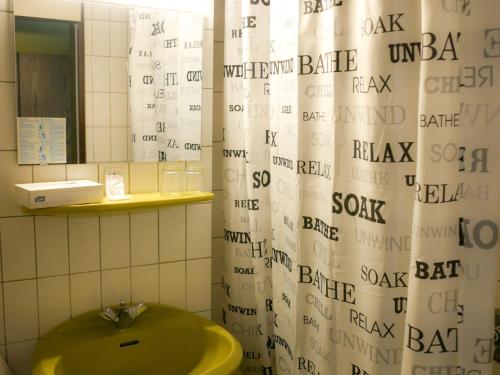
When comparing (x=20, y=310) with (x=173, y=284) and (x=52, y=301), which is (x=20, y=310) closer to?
(x=52, y=301)

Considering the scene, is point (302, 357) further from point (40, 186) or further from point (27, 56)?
point (27, 56)

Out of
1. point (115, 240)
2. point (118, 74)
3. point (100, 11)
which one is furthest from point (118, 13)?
point (115, 240)

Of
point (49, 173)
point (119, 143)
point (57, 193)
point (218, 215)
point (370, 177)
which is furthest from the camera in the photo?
point (218, 215)

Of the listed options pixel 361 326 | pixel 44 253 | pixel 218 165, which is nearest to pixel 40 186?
pixel 44 253

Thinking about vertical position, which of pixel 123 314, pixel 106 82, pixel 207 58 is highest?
pixel 207 58

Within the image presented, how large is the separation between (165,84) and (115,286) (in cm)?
70

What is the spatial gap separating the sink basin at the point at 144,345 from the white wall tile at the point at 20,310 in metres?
0.06

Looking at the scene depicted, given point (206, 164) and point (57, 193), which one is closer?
point (57, 193)

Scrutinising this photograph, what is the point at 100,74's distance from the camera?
1439 mm

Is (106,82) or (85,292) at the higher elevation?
(106,82)

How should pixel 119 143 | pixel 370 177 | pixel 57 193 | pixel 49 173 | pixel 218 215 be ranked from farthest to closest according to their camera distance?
1. pixel 218 215
2. pixel 119 143
3. pixel 49 173
4. pixel 57 193
5. pixel 370 177

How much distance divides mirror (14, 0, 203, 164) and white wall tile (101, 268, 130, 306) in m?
0.38

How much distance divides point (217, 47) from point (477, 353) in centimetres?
134

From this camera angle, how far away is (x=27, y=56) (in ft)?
4.35
